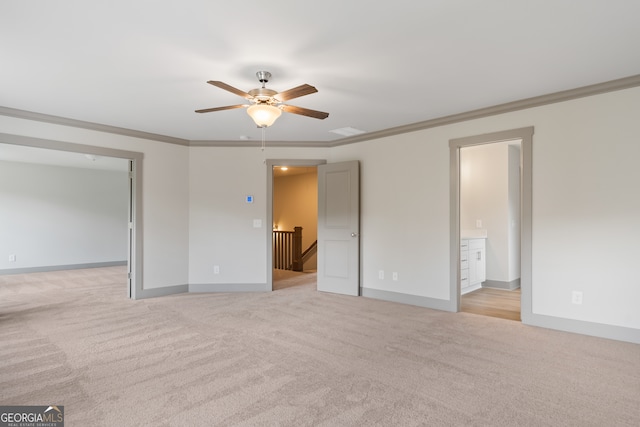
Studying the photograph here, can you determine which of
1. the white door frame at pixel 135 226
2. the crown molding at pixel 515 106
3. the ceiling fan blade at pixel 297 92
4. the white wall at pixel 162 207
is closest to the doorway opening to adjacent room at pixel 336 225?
the crown molding at pixel 515 106

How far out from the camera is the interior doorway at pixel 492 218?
19.7 feet

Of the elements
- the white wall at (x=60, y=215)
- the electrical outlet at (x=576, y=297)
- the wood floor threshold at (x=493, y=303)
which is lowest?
the wood floor threshold at (x=493, y=303)

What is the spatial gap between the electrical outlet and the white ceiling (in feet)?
6.83

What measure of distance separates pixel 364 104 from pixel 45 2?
290cm

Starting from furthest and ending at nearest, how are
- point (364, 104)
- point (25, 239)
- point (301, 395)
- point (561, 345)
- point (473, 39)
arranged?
point (25, 239)
point (364, 104)
point (561, 345)
point (473, 39)
point (301, 395)

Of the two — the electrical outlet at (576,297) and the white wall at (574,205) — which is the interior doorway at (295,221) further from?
the electrical outlet at (576,297)

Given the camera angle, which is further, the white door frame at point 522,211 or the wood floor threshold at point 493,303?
the wood floor threshold at point 493,303

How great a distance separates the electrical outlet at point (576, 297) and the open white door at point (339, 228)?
2.73 meters

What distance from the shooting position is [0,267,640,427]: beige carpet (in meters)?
2.17

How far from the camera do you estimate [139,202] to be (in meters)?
5.25

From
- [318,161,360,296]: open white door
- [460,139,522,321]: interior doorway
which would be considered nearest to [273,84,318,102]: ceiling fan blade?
[318,161,360,296]: open white door

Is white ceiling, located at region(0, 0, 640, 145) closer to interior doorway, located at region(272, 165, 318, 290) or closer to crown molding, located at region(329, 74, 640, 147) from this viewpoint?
crown molding, located at region(329, 74, 640, 147)

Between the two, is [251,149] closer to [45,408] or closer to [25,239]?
[45,408]

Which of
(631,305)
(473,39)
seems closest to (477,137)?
(473,39)
